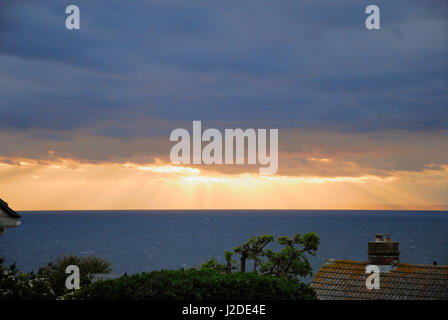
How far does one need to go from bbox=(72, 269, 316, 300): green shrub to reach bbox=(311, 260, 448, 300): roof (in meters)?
7.49

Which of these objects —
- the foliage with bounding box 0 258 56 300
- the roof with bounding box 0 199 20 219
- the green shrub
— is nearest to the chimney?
the green shrub

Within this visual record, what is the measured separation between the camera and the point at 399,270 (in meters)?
19.3

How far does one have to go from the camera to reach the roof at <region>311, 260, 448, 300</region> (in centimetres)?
1778

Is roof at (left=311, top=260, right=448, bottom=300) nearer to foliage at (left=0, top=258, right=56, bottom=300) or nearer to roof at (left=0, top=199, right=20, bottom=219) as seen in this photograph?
foliage at (left=0, top=258, right=56, bottom=300)

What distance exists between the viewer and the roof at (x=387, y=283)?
58.3 ft

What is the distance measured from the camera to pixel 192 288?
10648 mm

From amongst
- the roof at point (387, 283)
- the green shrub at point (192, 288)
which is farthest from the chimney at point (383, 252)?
the green shrub at point (192, 288)

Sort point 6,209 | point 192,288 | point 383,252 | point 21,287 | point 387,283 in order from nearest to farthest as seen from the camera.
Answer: point 192,288, point 6,209, point 21,287, point 387,283, point 383,252

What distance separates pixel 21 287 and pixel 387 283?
1212 cm

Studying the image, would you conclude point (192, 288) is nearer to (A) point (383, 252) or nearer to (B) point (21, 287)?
(B) point (21, 287)

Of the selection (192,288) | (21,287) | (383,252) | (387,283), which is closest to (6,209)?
(21,287)
